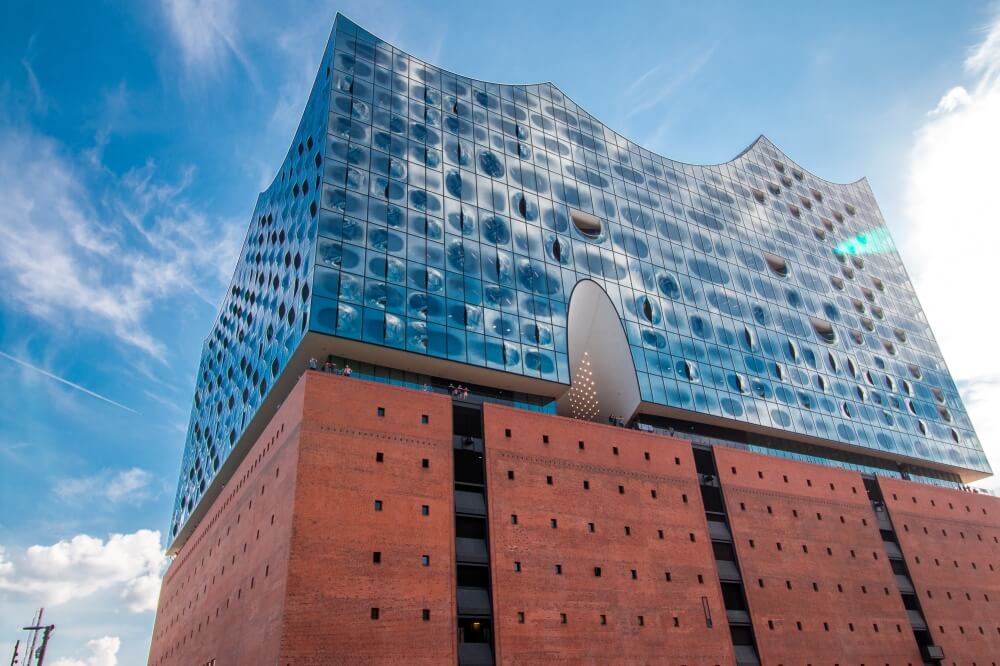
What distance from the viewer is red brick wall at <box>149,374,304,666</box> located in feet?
72.9

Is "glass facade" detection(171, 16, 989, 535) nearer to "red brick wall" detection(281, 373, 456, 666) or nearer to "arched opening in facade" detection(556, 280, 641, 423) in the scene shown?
"arched opening in facade" detection(556, 280, 641, 423)

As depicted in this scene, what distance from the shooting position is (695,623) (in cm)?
2733

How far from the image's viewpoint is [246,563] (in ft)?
84.7

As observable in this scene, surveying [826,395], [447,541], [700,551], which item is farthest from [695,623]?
[826,395]

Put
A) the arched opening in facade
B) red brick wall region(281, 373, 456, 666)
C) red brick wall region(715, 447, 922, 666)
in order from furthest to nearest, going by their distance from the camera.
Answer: the arched opening in facade → red brick wall region(715, 447, 922, 666) → red brick wall region(281, 373, 456, 666)

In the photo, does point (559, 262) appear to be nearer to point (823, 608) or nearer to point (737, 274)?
point (737, 274)

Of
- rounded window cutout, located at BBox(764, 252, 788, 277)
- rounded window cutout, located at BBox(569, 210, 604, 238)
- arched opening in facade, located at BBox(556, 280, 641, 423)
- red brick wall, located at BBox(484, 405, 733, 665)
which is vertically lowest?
red brick wall, located at BBox(484, 405, 733, 665)

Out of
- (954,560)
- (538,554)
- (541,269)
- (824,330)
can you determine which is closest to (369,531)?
(538,554)

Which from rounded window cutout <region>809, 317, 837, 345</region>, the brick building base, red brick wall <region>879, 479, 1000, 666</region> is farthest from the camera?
rounded window cutout <region>809, 317, 837, 345</region>

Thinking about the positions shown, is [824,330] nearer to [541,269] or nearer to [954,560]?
[954,560]

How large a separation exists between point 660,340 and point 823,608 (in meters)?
13.7

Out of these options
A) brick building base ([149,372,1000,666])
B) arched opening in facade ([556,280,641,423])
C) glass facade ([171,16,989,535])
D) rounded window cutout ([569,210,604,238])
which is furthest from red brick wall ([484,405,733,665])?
rounded window cutout ([569,210,604,238])

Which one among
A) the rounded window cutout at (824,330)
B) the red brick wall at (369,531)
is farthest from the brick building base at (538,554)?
the rounded window cutout at (824,330)

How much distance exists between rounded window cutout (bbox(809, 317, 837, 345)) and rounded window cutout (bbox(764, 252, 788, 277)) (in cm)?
339
